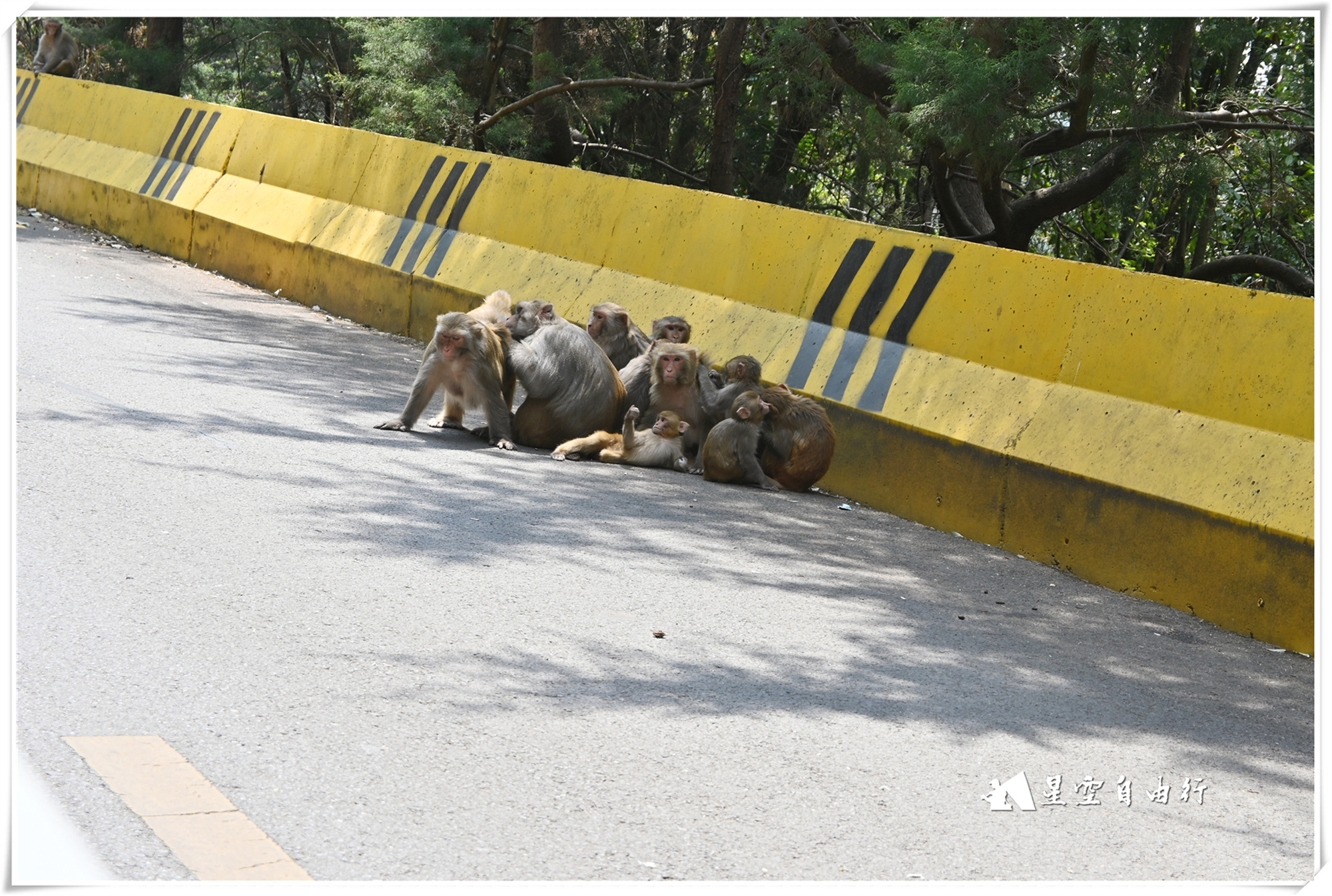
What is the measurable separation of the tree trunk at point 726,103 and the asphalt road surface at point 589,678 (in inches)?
307

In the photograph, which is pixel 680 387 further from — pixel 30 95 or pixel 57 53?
pixel 57 53

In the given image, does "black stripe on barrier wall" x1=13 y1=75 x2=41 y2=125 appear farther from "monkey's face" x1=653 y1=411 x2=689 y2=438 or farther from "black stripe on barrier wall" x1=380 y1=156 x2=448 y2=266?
"monkey's face" x1=653 y1=411 x2=689 y2=438

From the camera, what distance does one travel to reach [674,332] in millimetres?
8656

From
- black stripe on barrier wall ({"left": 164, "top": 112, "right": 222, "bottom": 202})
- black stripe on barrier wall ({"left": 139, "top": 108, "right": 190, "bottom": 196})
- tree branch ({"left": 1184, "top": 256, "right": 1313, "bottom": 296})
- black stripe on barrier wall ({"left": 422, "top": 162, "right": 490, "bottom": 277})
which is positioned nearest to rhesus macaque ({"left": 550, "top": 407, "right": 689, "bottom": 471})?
black stripe on barrier wall ({"left": 422, "top": 162, "right": 490, "bottom": 277})

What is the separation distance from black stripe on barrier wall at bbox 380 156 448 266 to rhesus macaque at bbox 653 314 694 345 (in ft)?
12.6

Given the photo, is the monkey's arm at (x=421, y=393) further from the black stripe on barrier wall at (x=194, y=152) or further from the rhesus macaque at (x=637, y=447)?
the black stripe on barrier wall at (x=194, y=152)

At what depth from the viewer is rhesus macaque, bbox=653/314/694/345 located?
28.4ft

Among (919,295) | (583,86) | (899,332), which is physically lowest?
(899,332)

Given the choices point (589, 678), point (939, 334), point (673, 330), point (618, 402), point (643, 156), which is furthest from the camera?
point (643, 156)

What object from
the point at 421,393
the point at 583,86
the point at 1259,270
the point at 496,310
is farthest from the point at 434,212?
the point at 1259,270

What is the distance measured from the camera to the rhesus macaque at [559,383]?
8258mm

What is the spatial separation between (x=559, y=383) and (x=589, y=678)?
13.3 feet

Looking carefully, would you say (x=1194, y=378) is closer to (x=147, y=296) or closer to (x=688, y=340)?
(x=688, y=340)

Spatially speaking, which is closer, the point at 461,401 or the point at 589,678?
the point at 589,678
